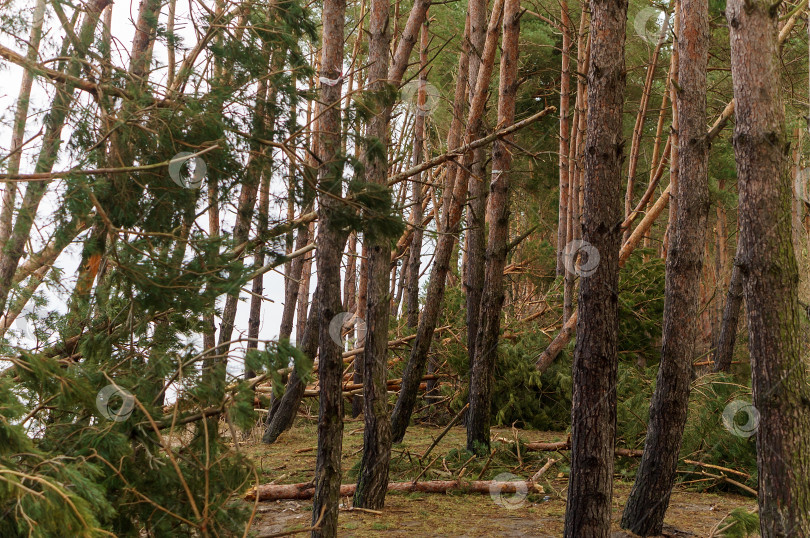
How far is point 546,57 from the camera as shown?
18391 millimetres

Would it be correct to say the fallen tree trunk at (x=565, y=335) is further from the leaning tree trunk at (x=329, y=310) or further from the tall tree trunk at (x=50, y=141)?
the tall tree trunk at (x=50, y=141)

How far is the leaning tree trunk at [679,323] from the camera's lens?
6164mm

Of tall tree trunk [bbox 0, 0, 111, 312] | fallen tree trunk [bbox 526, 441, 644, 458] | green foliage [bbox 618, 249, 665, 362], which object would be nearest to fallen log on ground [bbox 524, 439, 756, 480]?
fallen tree trunk [bbox 526, 441, 644, 458]

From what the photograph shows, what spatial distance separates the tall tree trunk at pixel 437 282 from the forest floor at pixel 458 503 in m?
0.53

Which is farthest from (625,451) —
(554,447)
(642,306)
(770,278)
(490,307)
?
(642,306)

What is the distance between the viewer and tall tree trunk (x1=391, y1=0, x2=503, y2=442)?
8.71 meters

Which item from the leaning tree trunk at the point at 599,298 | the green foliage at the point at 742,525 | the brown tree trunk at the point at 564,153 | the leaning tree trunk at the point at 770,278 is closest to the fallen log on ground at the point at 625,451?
the green foliage at the point at 742,525

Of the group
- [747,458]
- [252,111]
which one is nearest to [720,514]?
[747,458]

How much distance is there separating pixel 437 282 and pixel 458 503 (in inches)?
108

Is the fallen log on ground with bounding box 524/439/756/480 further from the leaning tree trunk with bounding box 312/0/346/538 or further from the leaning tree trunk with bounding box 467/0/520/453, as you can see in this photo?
the leaning tree trunk with bounding box 312/0/346/538

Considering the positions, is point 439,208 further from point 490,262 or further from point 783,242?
point 783,242

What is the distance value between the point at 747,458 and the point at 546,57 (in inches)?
497

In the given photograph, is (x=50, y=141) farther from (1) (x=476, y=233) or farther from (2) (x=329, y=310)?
(1) (x=476, y=233)

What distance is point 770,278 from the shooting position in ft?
15.4
